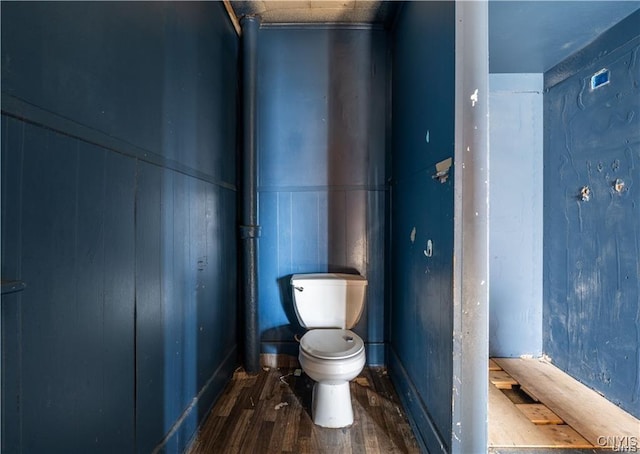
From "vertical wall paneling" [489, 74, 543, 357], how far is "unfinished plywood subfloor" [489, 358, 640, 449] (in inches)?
15.3

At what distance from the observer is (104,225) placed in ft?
2.81

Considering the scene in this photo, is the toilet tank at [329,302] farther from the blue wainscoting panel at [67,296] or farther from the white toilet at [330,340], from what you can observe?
the blue wainscoting panel at [67,296]

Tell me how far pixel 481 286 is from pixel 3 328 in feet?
4.37

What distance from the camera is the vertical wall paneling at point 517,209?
2191mm

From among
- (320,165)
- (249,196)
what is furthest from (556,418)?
(249,196)

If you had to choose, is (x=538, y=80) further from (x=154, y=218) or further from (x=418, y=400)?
(x=154, y=218)

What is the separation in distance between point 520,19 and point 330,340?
2094 millimetres

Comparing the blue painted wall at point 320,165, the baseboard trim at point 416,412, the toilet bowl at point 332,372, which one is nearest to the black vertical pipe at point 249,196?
the blue painted wall at point 320,165

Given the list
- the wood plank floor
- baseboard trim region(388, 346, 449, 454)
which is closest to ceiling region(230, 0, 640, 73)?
baseboard trim region(388, 346, 449, 454)

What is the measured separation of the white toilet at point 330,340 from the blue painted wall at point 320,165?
0.23 metres

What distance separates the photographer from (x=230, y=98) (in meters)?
1.95

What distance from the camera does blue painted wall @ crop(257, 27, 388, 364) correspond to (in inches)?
84.5

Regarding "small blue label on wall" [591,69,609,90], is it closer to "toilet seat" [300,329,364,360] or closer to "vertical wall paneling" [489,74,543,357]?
"vertical wall paneling" [489,74,543,357]

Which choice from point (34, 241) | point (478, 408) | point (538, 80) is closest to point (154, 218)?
point (34, 241)
